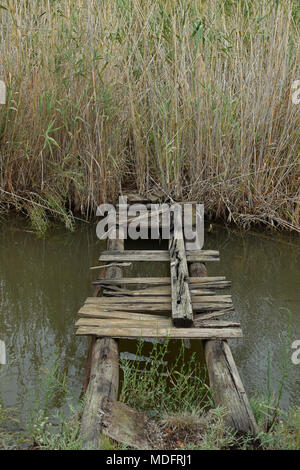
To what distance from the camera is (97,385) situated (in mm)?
2115

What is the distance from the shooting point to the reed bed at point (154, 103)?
4145 mm

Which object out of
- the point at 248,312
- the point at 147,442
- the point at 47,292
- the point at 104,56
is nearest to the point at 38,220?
the point at 47,292

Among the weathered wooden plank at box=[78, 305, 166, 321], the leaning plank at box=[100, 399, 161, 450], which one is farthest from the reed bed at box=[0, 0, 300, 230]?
the leaning plank at box=[100, 399, 161, 450]

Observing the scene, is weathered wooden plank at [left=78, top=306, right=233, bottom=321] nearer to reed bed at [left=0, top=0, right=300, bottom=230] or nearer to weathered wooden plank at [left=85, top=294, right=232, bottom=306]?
weathered wooden plank at [left=85, top=294, right=232, bottom=306]

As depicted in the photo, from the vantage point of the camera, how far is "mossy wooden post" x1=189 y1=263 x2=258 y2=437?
187 cm

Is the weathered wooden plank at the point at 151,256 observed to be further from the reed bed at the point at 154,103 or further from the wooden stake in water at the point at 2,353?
the wooden stake in water at the point at 2,353

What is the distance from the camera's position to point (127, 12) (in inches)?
171

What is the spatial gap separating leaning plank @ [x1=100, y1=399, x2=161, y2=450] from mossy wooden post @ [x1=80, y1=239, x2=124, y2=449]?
3 centimetres

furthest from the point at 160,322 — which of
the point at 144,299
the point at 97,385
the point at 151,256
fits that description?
the point at 151,256

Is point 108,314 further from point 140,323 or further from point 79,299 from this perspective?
point 79,299

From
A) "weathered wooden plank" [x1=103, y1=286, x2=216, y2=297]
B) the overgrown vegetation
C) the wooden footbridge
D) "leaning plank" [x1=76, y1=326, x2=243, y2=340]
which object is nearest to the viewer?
the overgrown vegetation

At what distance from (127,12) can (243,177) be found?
5.34ft

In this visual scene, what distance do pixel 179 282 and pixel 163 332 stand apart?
0.57 metres
